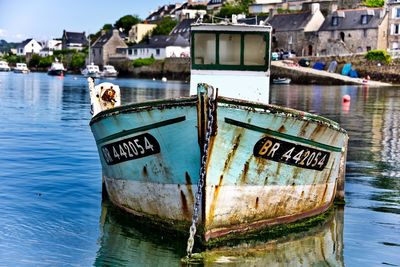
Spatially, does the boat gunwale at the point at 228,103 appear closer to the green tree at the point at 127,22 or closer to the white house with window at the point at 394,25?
the white house with window at the point at 394,25

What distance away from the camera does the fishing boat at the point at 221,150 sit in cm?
919

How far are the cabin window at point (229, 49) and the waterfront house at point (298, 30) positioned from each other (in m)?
74.4

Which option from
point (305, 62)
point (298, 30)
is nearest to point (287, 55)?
point (298, 30)

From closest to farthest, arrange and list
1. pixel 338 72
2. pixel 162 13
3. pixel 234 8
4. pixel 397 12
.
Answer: pixel 397 12
pixel 338 72
pixel 234 8
pixel 162 13

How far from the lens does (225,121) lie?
9078 millimetres

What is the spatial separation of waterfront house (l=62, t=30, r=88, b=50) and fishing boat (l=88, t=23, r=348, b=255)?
134 metres

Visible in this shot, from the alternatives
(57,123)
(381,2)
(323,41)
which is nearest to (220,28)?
(57,123)

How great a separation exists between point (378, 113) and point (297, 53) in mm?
55679

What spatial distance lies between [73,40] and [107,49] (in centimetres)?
3334

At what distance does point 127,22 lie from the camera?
13388 cm

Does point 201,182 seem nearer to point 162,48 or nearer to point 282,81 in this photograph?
point 282,81

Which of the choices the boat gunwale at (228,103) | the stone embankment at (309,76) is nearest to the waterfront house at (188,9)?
the stone embankment at (309,76)

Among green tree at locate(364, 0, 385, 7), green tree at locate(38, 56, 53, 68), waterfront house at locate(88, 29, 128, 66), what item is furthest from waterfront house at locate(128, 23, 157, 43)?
green tree at locate(364, 0, 385, 7)

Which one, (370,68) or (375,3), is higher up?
(375,3)
